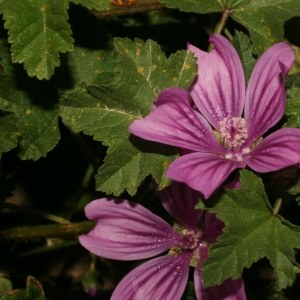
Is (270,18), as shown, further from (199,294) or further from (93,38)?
(199,294)

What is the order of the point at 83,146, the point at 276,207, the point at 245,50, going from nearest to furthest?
the point at 276,207 < the point at 245,50 < the point at 83,146

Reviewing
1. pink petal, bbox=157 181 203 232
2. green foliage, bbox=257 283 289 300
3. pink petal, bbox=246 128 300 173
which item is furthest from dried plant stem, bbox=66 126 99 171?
green foliage, bbox=257 283 289 300

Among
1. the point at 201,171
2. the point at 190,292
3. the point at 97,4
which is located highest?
the point at 97,4

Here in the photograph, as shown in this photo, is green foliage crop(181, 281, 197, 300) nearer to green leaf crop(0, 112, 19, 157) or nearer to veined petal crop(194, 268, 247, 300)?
veined petal crop(194, 268, 247, 300)

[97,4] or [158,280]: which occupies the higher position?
[97,4]

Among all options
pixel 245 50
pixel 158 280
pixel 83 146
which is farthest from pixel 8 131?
pixel 245 50

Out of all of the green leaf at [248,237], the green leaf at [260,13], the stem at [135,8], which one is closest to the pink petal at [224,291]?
the green leaf at [248,237]

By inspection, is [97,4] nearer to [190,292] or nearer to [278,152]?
[278,152]

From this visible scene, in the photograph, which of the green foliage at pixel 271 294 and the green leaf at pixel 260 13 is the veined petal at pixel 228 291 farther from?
the green leaf at pixel 260 13
